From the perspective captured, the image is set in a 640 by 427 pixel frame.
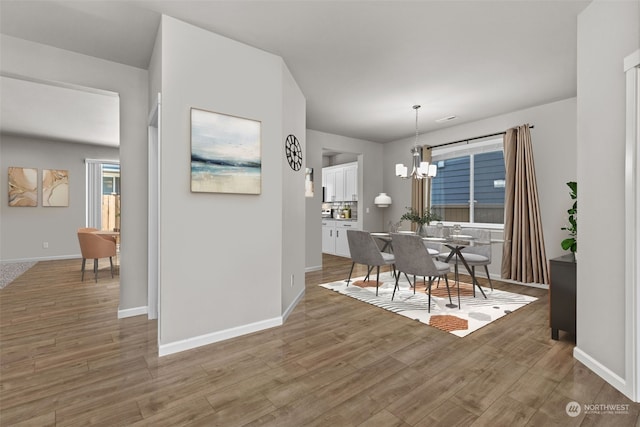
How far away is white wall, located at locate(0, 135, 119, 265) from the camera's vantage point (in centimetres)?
641

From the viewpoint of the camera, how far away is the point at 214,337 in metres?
2.66

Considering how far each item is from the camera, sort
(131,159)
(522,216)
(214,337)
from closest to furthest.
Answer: (214,337), (131,159), (522,216)

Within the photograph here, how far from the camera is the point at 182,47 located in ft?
8.24

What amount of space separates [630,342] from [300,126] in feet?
11.7

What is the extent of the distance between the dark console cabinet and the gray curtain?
182 cm

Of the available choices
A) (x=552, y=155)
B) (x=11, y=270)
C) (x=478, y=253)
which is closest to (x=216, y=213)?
(x=478, y=253)

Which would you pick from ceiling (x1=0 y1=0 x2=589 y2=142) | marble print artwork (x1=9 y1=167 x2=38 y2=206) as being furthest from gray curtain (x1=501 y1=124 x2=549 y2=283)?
marble print artwork (x1=9 y1=167 x2=38 y2=206)

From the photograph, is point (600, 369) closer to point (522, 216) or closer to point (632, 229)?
point (632, 229)

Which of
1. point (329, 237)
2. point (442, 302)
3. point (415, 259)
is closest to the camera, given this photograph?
point (415, 259)

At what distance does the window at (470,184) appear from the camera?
17.2ft

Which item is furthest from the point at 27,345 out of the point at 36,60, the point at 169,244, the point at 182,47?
the point at 182,47

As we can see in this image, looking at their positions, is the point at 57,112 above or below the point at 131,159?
above

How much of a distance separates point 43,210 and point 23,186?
600 mm

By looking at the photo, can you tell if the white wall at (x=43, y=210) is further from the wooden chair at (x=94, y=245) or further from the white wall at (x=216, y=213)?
the white wall at (x=216, y=213)
